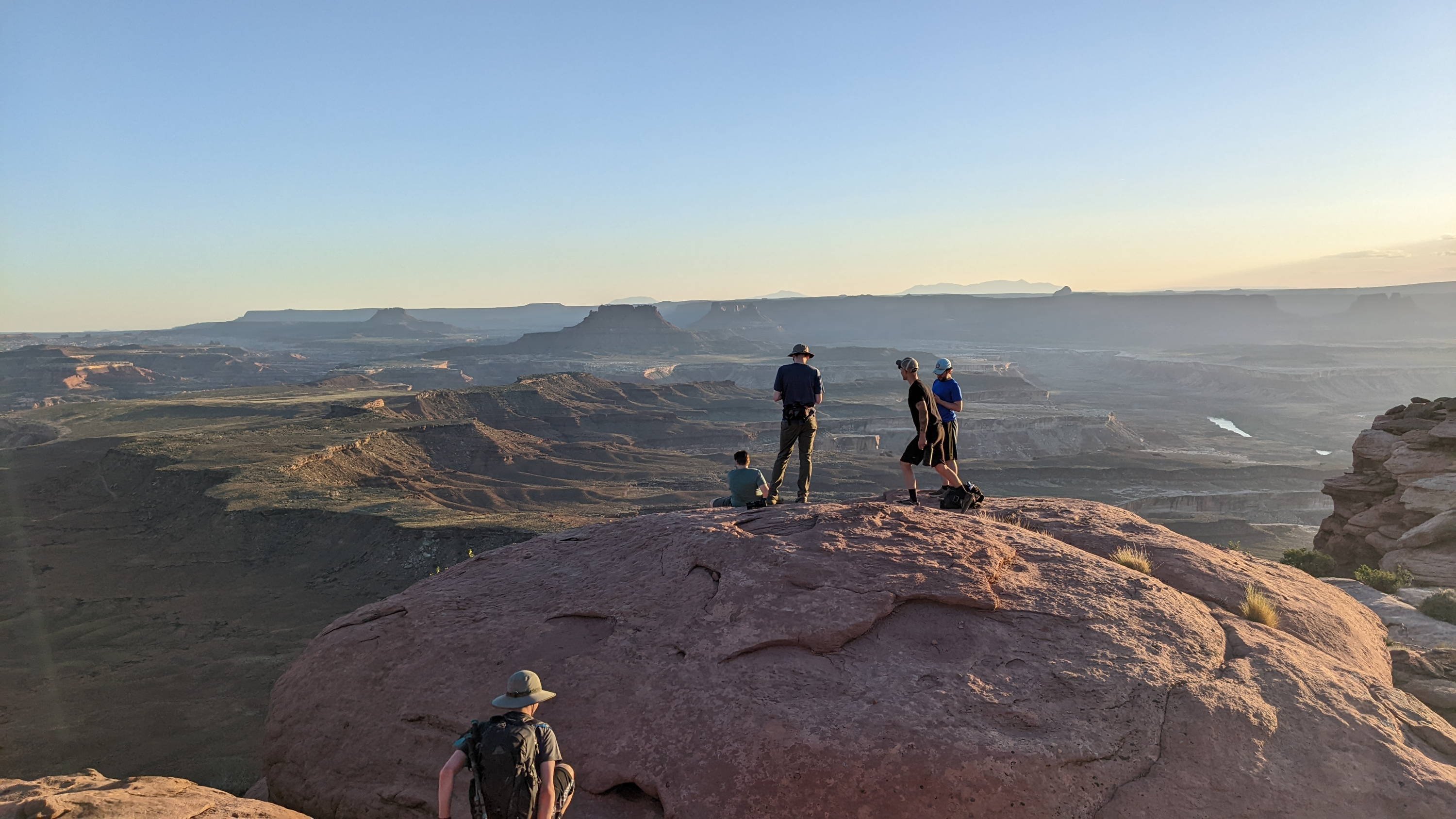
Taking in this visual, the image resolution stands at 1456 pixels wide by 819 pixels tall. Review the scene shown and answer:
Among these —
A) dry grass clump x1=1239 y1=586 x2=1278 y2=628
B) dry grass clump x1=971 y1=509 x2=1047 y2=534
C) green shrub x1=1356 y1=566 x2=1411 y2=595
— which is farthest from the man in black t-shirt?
green shrub x1=1356 y1=566 x2=1411 y2=595

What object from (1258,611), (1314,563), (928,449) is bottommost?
(1314,563)

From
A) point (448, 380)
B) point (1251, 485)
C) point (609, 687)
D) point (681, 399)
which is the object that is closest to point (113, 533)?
point (609, 687)

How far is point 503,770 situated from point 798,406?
21.9 ft

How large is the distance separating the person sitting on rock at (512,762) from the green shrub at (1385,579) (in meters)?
16.5

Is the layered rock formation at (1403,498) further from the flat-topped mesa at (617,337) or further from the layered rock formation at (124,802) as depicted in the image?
the flat-topped mesa at (617,337)

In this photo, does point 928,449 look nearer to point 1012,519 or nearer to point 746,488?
point 1012,519

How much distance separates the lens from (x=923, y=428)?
9008mm

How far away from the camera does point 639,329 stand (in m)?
185

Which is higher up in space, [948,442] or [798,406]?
[798,406]

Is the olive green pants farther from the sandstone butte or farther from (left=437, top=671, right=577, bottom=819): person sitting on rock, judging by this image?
(left=437, top=671, right=577, bottom=819): person sitting on rock

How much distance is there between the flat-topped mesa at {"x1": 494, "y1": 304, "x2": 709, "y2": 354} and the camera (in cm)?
17375

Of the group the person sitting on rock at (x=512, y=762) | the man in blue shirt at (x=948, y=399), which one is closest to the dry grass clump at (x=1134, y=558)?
the man in blue shirt at (x=948, y=399)

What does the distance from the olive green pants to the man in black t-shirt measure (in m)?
1.59

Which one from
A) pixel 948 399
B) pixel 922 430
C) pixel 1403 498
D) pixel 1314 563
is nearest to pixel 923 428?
pixel 922 430
